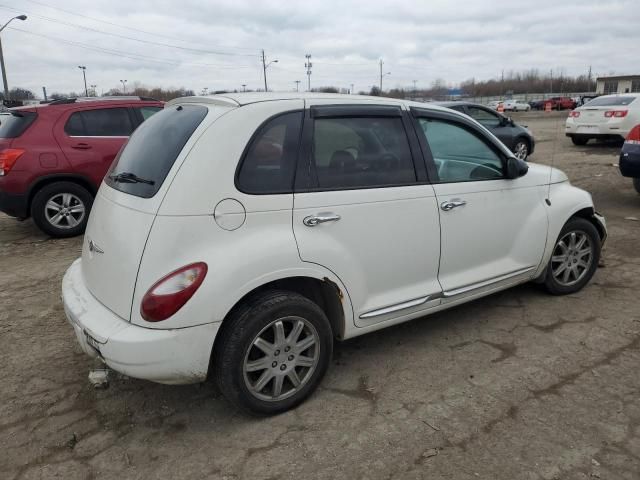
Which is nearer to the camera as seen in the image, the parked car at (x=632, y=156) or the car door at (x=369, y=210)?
the car door at (x=369, y=210)

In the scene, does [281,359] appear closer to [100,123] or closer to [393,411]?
[393,411]

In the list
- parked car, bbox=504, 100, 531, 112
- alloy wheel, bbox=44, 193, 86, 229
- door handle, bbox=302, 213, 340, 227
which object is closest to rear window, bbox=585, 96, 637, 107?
alloy wheel, bbox=44, 193, 86, 229

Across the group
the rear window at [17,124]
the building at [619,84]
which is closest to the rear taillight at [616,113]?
the rear window at [17,124]

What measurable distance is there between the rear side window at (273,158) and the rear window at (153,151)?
0.36 meters

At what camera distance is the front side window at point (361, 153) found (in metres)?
3.00

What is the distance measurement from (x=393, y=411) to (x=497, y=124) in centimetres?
1114

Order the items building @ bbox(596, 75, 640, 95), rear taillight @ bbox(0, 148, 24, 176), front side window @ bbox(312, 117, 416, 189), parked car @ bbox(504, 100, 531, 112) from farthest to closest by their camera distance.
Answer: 1. building @ bbox(596, 75, 640, 95)
2. parked car @ bbox(504, 100, 531, 112)
3. rear taillight @ bbox(0, 148, 24, 176)
4. front side window @ bbox(312, 117, 416, 189)

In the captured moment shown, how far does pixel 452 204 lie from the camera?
3.41 meters

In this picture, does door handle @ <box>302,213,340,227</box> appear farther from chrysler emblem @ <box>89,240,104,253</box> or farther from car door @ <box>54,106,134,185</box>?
car door @ <box>54,106,134,185</box>

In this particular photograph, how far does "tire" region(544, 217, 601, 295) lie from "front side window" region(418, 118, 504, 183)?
1004mm

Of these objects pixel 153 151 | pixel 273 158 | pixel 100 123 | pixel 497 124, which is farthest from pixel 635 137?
pixel 100 123

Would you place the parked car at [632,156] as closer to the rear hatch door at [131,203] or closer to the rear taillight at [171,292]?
the rear hatch door at [131,203]

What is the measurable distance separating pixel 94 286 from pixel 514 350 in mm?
2776

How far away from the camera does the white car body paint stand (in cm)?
253
